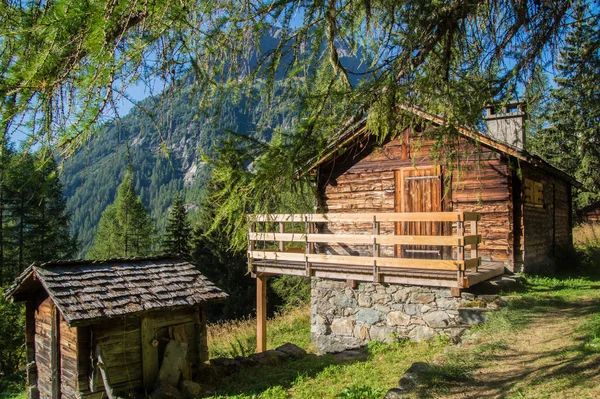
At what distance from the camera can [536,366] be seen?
5.62 metres

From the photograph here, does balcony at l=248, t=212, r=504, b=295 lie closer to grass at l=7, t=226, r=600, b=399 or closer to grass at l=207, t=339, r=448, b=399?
grass at l=7, t=226, r=600, b=399

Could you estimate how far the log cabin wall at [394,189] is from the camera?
11.2m

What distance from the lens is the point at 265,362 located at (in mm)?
9656

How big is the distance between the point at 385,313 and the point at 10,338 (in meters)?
17.4

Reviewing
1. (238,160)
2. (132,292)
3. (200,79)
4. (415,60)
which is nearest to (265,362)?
(132,292)

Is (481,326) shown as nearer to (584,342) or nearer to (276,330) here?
(584,342)

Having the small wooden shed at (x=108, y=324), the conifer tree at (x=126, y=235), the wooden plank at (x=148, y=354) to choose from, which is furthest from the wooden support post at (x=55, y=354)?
the conifer tree at (x=126, y=235)

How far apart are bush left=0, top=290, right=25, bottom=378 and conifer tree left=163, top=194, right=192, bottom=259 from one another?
1279cm

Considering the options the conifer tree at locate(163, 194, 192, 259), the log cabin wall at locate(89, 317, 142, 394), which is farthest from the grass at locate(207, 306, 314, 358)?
the conifer tree at locate(163, 194, 192, 259)

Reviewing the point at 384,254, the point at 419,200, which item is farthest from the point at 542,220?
the point at 384,254

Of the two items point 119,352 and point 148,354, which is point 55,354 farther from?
point 148,354

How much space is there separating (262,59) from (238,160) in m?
0.99

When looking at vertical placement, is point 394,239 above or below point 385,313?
above

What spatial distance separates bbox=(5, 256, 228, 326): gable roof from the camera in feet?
25.4
